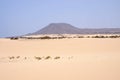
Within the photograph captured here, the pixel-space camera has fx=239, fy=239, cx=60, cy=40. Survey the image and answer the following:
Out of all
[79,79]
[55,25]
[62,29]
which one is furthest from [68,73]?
[55,25]

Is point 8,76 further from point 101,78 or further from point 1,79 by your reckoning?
point 101,78

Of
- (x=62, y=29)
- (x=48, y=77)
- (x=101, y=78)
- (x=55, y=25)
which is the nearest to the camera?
(x=101, y=78)

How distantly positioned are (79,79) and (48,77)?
1.21 metres

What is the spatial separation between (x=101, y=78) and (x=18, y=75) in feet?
10.5

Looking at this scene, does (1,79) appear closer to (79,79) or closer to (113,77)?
(79,79)

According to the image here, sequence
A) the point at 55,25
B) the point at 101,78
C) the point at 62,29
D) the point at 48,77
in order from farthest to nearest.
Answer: the point at 55,25
the point at 62,29
the point at 48,77
the point at 101,78

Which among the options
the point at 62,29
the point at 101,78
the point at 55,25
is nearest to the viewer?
the point at 101,78

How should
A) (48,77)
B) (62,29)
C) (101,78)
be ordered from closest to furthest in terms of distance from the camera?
(101,78) → (48,77) → (62,29)

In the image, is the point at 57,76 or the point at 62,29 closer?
the point at 57,76

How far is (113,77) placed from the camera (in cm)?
809

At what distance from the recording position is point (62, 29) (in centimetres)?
17025

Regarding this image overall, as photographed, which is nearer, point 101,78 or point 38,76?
point 101,78

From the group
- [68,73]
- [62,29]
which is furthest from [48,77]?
[62,29]

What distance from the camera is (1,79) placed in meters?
8.48
